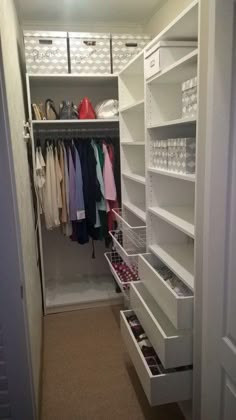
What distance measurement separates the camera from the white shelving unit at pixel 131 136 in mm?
2756

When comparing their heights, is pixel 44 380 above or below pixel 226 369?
below

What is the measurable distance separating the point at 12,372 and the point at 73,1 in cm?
262

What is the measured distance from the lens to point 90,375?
2301 millimetres

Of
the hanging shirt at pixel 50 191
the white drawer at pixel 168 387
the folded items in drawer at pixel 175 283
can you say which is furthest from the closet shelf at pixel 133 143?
the white drawer at pixel 168 387

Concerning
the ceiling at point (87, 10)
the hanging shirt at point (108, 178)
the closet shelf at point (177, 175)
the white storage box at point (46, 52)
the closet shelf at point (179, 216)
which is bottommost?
the closet shelf at point (179, 216)

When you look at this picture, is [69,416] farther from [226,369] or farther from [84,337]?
[226,369]

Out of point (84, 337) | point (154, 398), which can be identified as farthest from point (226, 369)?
point (84, 337)

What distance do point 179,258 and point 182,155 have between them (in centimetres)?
63

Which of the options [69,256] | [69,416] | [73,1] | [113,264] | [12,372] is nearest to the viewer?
[12,372]

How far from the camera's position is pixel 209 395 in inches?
56.7

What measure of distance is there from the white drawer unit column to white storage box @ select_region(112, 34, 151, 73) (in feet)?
1.72

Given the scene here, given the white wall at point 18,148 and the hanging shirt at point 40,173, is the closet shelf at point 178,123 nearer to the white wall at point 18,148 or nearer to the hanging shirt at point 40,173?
the white wall at point 18,148

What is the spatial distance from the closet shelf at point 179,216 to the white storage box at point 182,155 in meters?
0.27

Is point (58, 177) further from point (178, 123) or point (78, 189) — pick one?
point (178, 123)
